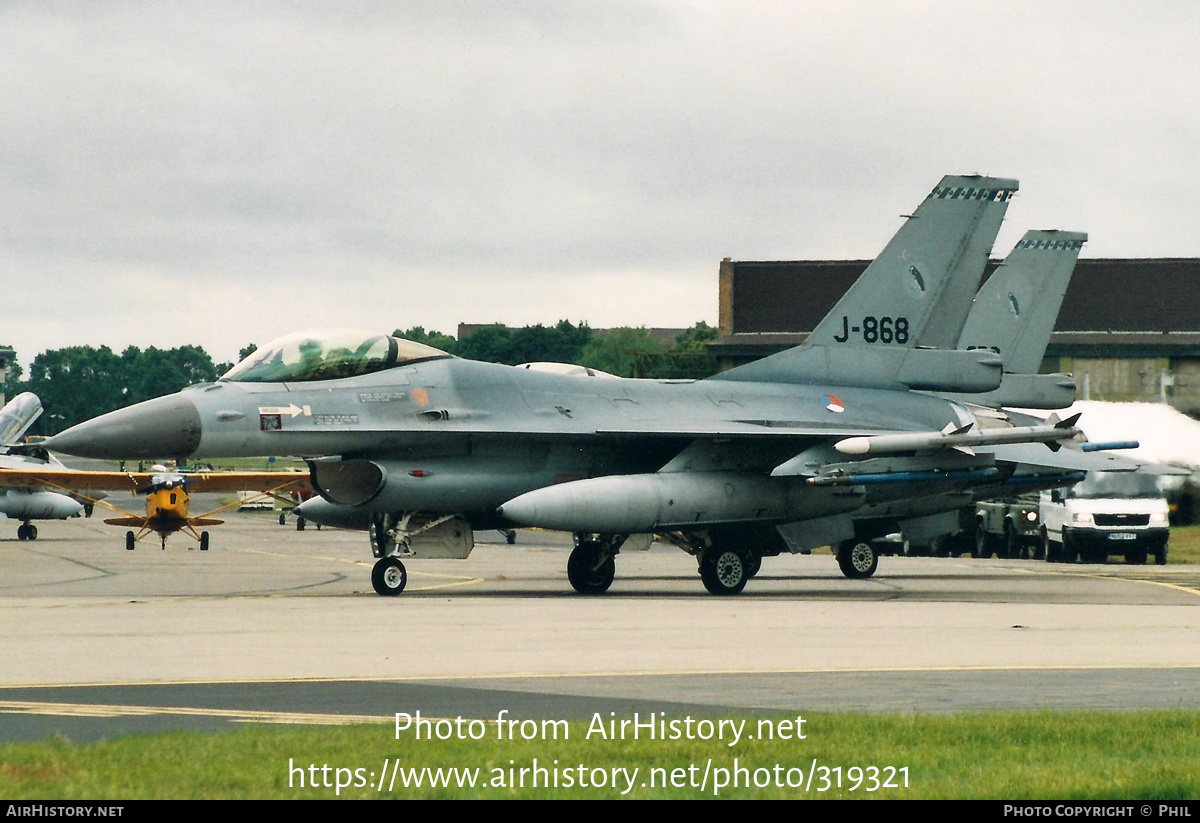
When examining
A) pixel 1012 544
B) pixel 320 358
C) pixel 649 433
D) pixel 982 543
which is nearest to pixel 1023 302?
pixel 1012 544

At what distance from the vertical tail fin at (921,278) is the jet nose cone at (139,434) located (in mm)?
10067

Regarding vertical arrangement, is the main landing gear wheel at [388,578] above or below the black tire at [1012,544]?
above

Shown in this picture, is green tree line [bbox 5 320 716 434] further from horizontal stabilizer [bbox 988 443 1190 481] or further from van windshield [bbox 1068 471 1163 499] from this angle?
horizontal stabilizer [bbox 988 443 1190 481]

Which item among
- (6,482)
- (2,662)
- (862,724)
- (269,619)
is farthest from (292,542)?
(862,724)

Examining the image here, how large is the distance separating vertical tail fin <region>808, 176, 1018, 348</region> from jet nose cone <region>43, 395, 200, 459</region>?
33.0 ft

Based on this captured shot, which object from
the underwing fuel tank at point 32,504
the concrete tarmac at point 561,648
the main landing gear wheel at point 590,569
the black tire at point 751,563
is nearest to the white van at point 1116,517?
the concrete tarmac at point 561,648

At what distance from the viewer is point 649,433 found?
2234cm

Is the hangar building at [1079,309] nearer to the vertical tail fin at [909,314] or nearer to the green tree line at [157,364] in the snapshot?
the green tree line at [157,364]

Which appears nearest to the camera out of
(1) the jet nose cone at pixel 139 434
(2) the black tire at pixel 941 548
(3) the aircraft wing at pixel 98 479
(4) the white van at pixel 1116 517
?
(1) the jet nose cone at pixel 139 434

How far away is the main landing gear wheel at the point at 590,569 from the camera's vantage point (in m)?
23.1

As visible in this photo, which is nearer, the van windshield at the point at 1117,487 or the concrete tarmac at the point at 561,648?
the concrete tarmac at the point at 561,648

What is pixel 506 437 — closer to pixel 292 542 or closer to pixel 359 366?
pixel 359 366

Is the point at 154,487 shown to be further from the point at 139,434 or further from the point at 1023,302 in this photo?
the point at 139,434

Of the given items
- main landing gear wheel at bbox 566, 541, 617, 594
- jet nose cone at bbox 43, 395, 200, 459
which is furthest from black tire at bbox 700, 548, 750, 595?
jet nose cone at bbox 43, 395, 200, 459
